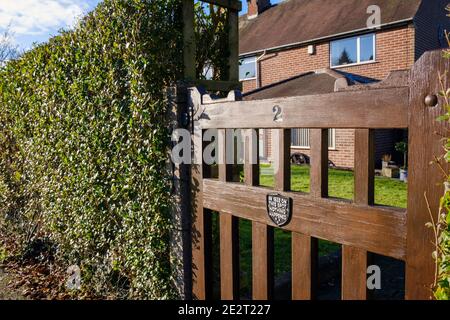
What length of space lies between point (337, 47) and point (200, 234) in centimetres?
1415

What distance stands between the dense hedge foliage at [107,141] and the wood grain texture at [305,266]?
1.25m

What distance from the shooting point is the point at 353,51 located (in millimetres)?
15008

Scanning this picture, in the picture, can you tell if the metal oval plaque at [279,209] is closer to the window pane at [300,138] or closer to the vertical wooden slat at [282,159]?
the vertical wooden slat at [282,159]

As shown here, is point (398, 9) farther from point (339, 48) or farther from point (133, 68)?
point (133, 68)

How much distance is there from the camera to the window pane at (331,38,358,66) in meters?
15.0

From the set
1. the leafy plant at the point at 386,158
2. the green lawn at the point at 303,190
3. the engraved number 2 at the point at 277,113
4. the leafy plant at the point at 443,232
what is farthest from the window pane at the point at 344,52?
the leafy plant at the point at 443,232

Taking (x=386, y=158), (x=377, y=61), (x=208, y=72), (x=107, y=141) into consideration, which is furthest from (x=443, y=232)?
(x=377, y=61)

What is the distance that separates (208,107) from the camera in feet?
9.39

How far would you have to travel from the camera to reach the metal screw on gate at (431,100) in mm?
1620

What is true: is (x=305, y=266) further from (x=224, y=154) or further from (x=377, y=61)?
(x=377, y=61)

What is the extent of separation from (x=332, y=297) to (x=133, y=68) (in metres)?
3.02

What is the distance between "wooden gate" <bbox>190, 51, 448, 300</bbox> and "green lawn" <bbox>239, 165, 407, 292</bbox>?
113 centimetres

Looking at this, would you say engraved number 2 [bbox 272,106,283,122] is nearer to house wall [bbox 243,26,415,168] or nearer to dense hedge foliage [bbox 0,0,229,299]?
dense hedge foliage [bbox 0,0,229,299]
